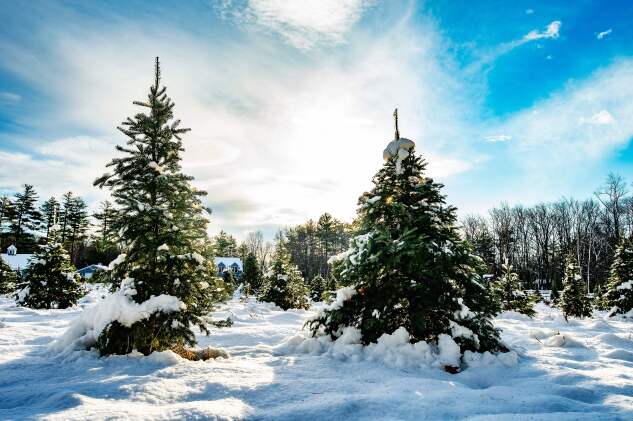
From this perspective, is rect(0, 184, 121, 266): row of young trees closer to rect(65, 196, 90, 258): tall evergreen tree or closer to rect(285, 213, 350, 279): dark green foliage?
rect(65, 196, 90, 258): tall evergreen tree

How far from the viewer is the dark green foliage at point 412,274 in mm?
6266

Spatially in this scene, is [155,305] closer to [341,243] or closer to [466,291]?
[466,291]

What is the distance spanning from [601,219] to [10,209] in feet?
270

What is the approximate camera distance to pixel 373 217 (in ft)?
24.4

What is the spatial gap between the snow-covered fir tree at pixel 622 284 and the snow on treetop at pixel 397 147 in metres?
14.9

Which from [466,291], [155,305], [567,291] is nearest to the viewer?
[155,305]

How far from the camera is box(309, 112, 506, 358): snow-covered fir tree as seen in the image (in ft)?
20.5

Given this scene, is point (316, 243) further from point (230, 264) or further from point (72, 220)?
point (72, 220)

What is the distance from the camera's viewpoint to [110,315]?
5.52m

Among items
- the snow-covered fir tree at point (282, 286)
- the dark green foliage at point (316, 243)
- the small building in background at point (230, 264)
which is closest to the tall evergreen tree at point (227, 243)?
the small building in background at point (230, 264)

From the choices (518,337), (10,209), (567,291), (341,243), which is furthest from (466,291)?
(10,209)

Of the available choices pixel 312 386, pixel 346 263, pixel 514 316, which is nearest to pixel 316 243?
pixel 514 316

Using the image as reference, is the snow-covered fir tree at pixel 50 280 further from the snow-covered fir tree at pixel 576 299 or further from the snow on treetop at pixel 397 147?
the snow-covered fir tree at pixel 576 299

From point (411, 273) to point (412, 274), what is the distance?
40mm
